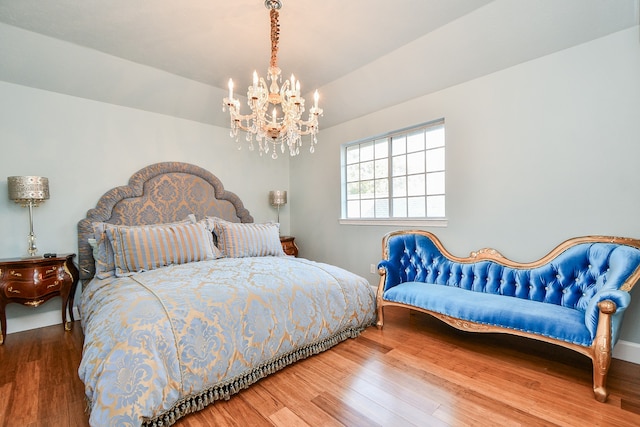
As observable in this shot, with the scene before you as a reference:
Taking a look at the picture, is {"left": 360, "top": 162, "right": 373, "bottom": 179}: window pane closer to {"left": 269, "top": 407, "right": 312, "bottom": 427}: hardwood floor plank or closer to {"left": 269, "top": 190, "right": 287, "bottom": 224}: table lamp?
{"left": 269, "top": 190, "right": 287, "bottom": 224}: table lamp

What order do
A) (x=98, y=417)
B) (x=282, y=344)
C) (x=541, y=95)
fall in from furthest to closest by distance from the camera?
1. (x=541, y=95)
2. (x=282, y=344)
3. (x=98, y=417)

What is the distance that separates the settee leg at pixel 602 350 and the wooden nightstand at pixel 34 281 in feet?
13.8

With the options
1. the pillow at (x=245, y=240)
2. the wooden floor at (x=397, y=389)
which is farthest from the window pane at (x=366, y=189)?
the wooden floor at (x=397, y=389)

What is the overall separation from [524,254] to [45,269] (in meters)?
4.34

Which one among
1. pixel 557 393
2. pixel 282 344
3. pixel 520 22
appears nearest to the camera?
pixel 557 393

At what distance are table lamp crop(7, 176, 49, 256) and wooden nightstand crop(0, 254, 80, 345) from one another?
0.88ft

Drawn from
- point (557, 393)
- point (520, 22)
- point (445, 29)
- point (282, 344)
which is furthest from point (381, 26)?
point (557, 393)

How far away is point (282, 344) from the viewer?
6.35 ft

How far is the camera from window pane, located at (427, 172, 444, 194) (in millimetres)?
3154

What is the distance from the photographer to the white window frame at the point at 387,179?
10.3ft

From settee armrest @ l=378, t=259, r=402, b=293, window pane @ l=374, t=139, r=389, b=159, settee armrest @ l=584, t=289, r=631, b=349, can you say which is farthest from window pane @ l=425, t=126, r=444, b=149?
settee armrest @ l=584, t=289, r=631, b=349

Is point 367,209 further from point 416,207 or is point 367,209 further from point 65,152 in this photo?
point 65,152

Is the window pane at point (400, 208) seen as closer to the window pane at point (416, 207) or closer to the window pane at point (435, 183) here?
the window pane at point (416, 207)

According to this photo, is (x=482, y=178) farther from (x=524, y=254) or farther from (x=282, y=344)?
(x=282, y=344)
